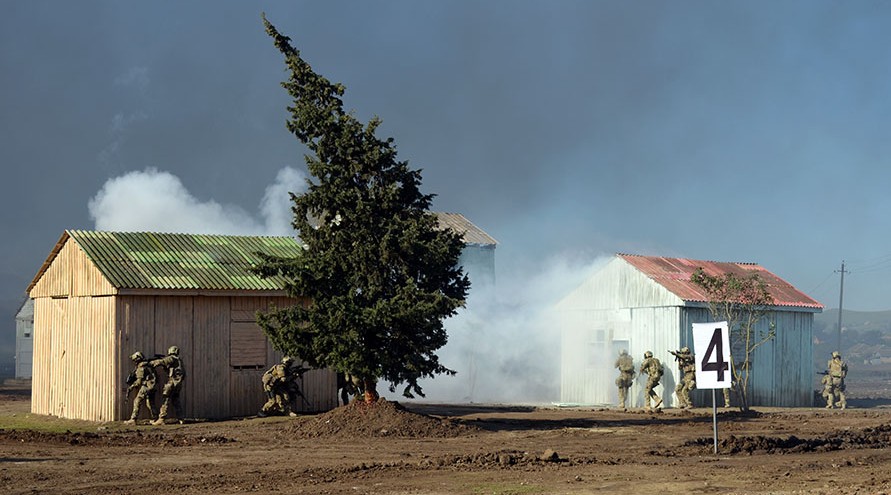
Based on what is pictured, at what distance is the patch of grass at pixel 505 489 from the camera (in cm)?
1761

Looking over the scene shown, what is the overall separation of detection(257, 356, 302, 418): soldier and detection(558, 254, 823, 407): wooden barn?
50.4ft

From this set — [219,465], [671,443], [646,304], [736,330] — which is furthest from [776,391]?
[219,465]

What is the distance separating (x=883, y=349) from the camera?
164 meters

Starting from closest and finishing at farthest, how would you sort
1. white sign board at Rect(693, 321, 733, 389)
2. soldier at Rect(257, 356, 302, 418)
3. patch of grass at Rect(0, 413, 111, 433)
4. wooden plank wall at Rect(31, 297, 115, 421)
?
1. white sign board at Rect(693, 321, 733, 389)
2. patch of grass at Rect(0, 413, 111, 433)
3. wooden plank wall at Rect(31, 297, 115, 421)
4. soldier at Rect(257, 356, 302, 418)

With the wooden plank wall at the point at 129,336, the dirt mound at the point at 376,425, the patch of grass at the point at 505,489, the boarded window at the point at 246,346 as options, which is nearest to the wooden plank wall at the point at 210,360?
the boarded window at the point at 246,346

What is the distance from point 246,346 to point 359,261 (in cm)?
661

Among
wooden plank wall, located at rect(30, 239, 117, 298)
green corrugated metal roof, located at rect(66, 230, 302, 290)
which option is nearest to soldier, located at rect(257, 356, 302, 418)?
green corrugated metal roof, located at rect(66, 230, 302, 290)

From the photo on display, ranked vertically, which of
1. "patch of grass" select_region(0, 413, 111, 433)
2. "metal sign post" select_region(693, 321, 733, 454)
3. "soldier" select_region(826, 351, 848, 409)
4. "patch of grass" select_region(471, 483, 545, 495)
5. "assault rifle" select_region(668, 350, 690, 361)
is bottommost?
"patch of grass" select_region(0, 413, 111, 433)

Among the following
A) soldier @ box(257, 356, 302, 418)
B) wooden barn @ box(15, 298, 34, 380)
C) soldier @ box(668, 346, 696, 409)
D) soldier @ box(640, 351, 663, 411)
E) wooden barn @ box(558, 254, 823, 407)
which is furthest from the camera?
wooden barn @ box(15, 298, 34, 380)

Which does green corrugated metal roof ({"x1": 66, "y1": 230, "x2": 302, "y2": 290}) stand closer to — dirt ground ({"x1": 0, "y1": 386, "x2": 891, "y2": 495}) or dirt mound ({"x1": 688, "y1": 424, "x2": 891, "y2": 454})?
dirt ground ({"x1": 0, "y1": 386, "x2": 891, "y2": 495})

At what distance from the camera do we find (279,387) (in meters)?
33.5

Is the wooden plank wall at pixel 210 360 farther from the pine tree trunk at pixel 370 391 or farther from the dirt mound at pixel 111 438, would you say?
the pine tree trunk at pixel 370 391

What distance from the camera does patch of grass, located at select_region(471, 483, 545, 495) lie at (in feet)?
57.8

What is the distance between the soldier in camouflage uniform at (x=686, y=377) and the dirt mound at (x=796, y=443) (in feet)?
42.6
